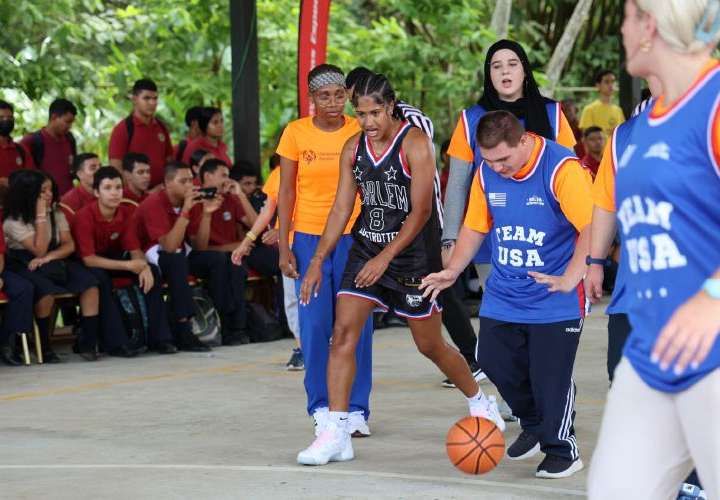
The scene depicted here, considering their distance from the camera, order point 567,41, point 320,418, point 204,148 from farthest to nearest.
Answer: point 567,41 → point 204,148 → point 320,418

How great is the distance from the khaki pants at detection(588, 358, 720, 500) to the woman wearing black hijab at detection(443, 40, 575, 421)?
4023mm

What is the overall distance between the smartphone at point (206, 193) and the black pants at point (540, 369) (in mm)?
5927

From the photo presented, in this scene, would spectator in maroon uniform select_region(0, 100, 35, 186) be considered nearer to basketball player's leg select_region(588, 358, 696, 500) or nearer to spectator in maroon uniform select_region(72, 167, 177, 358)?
spectator in maroon uniform select_region(72, 167, 177, 358)

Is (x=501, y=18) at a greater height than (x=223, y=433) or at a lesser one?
greater

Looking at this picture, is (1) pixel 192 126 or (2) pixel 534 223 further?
(1) pixel 192 126

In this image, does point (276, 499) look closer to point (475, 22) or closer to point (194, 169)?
point (194, 169)

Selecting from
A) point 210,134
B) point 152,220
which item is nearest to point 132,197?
point 152,220

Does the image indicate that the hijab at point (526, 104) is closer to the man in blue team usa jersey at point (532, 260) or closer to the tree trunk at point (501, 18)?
the man in blue team usa jersey at point (532, 260)

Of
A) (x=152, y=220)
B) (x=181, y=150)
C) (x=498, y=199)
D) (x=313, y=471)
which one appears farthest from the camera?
(x=181, y=150)

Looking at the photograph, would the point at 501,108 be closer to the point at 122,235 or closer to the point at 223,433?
the point at 223,433

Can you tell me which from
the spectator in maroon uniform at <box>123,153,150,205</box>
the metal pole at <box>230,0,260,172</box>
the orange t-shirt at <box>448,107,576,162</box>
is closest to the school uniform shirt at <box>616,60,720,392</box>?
the orange t-shirt at <box>448,107,576,162</box>

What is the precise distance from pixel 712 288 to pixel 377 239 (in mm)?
3970

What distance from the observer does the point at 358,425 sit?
8.01m

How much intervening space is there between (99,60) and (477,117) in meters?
11.2
